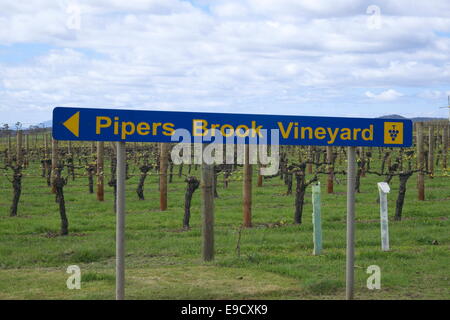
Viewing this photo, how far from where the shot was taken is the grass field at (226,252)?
300 inches

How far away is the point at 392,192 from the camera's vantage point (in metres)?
22.6

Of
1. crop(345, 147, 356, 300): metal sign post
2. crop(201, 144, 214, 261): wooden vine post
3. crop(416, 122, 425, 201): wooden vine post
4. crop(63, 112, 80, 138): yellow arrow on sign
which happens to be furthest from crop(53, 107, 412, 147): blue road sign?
crop(416, 122, 425, 201): wooden vine post

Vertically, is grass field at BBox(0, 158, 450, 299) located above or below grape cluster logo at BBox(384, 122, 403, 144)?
below

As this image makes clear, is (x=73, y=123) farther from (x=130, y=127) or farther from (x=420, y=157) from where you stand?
(x=420, y=157)

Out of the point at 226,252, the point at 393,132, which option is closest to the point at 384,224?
the point at 226,252

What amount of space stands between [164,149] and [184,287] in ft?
34.1

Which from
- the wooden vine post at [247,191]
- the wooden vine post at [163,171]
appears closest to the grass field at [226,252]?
the wooden vine post at [247,191]

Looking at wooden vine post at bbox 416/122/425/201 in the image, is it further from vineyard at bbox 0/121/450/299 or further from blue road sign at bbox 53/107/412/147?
blue road sign at bbox 53/107/412/147

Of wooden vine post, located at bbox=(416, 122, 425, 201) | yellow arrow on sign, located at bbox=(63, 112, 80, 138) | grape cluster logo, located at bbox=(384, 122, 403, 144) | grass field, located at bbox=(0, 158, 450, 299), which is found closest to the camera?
yellow arrow on sign, located at bbox=(63, 112, 80, 138)

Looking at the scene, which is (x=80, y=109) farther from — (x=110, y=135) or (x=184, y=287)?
(x=184, y=287)

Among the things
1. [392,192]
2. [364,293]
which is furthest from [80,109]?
[392,192]

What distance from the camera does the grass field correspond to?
25.0 feet

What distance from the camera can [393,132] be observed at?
23.0 feet
